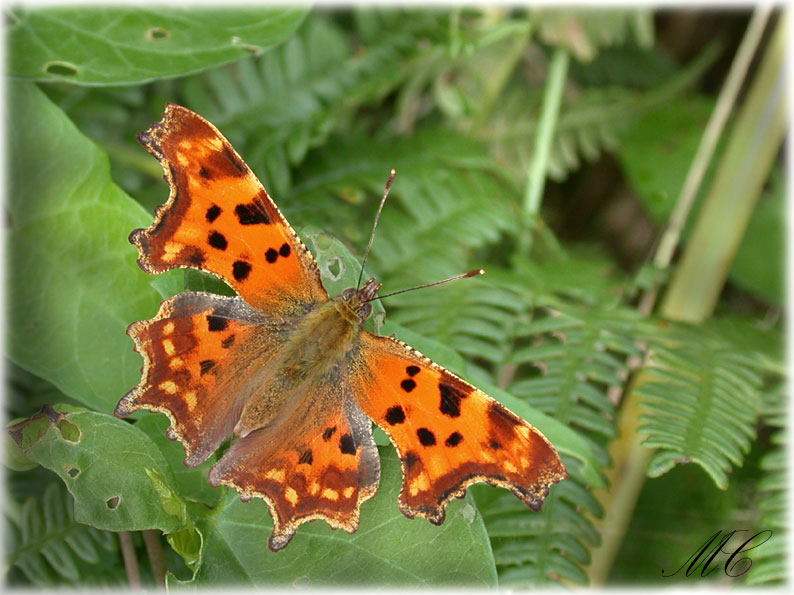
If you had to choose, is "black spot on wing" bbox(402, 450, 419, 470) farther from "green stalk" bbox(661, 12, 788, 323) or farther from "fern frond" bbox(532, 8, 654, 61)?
"fern frond" bbox(532, 8, 654, 61)

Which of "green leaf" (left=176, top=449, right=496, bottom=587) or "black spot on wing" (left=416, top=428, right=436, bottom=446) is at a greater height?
"black spot on wing" (left=416, top=428, right=436, bottom=446)

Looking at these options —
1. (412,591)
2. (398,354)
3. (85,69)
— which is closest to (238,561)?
(412,591)

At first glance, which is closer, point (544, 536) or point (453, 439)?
point (453, 439)

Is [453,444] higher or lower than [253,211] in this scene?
lower

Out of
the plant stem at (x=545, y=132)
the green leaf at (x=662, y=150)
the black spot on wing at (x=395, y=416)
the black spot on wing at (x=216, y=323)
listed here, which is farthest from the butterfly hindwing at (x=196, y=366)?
the green leaf at (x=662, y=150)

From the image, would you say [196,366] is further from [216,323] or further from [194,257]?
[194,257]

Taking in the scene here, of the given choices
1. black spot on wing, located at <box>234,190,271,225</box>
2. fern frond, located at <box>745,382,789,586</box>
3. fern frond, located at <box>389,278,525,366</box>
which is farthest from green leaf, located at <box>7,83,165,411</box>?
fern frond, located at <box>745,382,789,586</box>

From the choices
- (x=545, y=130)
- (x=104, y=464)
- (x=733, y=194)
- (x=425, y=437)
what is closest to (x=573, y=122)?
(x=545, y=130)
